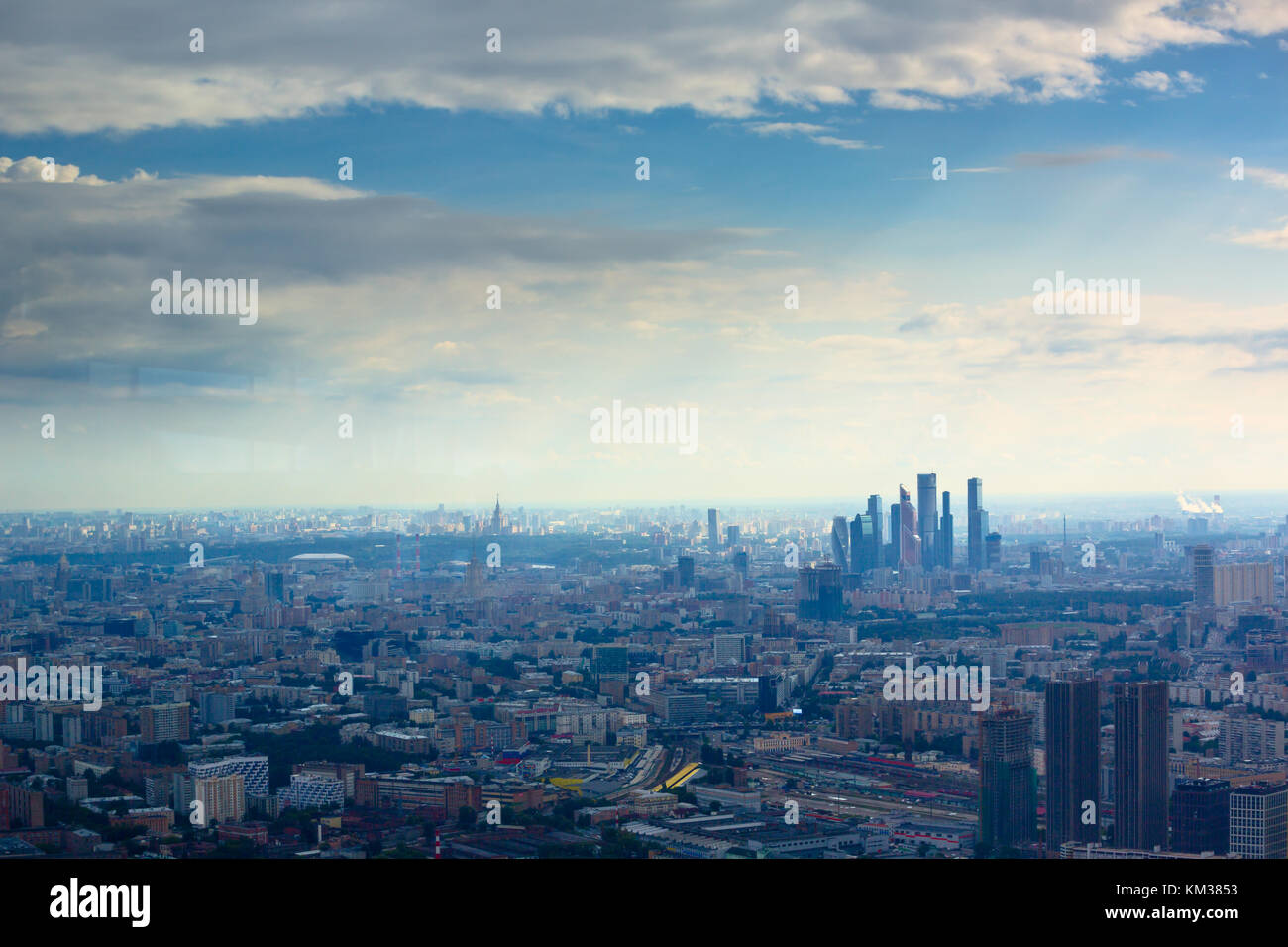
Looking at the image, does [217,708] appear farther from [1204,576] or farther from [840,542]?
[1204,576]

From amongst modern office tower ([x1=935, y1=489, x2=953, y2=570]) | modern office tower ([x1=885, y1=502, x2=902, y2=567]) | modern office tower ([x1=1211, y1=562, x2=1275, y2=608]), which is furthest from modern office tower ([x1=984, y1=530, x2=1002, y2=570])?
modern office tower ([x1=1211, y1=562, x2=1275, y2=608])

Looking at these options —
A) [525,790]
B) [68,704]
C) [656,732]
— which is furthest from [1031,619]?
[68,704]

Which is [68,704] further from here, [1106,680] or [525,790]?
[1106,680]

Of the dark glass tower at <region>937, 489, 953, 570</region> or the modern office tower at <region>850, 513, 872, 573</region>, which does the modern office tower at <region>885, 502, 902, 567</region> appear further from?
the dark glass tower at <region>937, 489, 953, 570</region>

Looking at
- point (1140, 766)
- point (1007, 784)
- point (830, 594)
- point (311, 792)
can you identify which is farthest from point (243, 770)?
point (830, 594)
